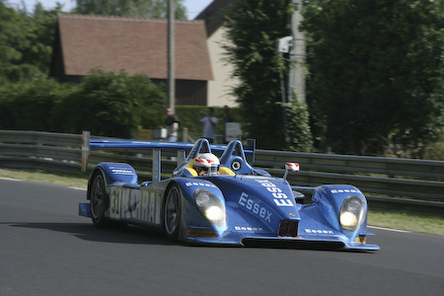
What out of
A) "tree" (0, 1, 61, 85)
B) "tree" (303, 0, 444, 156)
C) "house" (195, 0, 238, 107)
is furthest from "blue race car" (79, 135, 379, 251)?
"tree" (0, 1, 61, 85)

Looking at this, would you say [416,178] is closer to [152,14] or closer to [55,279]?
[55,279]

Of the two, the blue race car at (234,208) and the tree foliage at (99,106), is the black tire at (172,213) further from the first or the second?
the tree foliage at (99,106)

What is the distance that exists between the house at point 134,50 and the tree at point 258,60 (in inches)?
1041

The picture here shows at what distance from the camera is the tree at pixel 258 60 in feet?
74.7

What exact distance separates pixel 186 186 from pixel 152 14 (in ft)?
235

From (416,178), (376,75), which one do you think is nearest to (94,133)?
(376,75)

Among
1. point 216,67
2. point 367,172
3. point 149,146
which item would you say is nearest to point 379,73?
point 367,172

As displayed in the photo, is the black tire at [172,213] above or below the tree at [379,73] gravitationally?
below

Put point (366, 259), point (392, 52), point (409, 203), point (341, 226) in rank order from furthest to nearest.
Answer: point (392, 52) → point (409, 203) → point (341, 226) → point (366, 259)

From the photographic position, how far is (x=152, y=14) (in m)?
78.9

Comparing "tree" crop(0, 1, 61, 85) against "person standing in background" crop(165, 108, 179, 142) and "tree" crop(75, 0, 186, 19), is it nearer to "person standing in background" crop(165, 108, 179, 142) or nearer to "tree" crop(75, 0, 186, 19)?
"tree" crop(75, 0, 186, 19)

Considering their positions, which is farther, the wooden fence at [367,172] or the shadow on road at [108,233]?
the wooden fence at [367,172]

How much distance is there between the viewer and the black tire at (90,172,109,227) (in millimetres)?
10336

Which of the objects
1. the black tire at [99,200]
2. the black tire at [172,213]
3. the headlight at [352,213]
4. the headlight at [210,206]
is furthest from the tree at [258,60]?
the headlight at [210,206]
